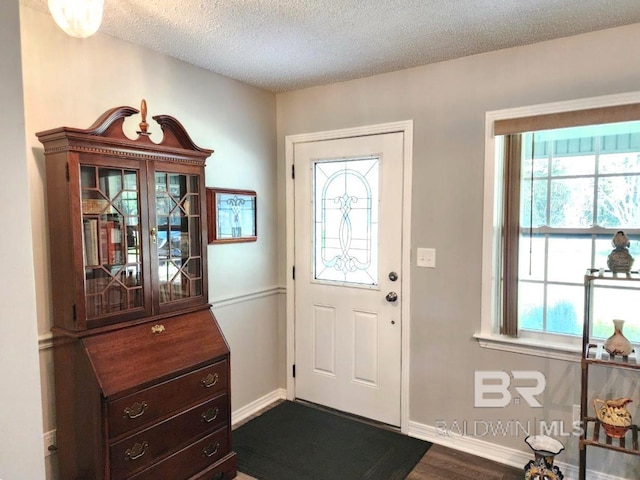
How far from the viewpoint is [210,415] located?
240 centimetres

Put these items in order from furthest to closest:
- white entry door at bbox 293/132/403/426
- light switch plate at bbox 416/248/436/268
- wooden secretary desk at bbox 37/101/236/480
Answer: white entry door at bbox 293/132/403/426, light switch plate at bbox 416/248/436/268, wooden secretary desk at bbox 37/101/236/480

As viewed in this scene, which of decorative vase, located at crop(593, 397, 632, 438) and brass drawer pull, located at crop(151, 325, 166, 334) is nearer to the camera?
decorative vase, located at crop(593, 397, 632, 438)

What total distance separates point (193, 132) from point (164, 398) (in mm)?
1628

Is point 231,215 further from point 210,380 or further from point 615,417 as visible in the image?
point 615,417

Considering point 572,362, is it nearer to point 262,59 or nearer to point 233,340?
point 233,340

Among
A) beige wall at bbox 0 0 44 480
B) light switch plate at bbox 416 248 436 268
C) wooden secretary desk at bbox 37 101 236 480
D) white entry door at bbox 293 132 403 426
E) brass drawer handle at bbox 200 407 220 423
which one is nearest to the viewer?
beige wall at bbox 0 0 44 480

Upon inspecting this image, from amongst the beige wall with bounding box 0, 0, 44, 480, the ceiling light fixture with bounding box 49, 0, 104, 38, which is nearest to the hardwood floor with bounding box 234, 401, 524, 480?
the beige wall with bounding box 0, 0, 44, 480

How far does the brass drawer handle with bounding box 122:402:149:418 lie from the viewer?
1992 mm

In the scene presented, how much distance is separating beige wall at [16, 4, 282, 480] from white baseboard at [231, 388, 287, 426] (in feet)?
0.13

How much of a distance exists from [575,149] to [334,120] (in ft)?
5.17

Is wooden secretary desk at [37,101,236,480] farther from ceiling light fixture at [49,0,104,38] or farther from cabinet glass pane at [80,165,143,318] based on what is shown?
ceiling light fixture at [49,0,104,38]

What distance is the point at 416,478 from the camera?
252 centimetres

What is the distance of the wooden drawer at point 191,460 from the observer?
6.98ft

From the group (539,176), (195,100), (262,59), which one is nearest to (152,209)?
(195,100)
